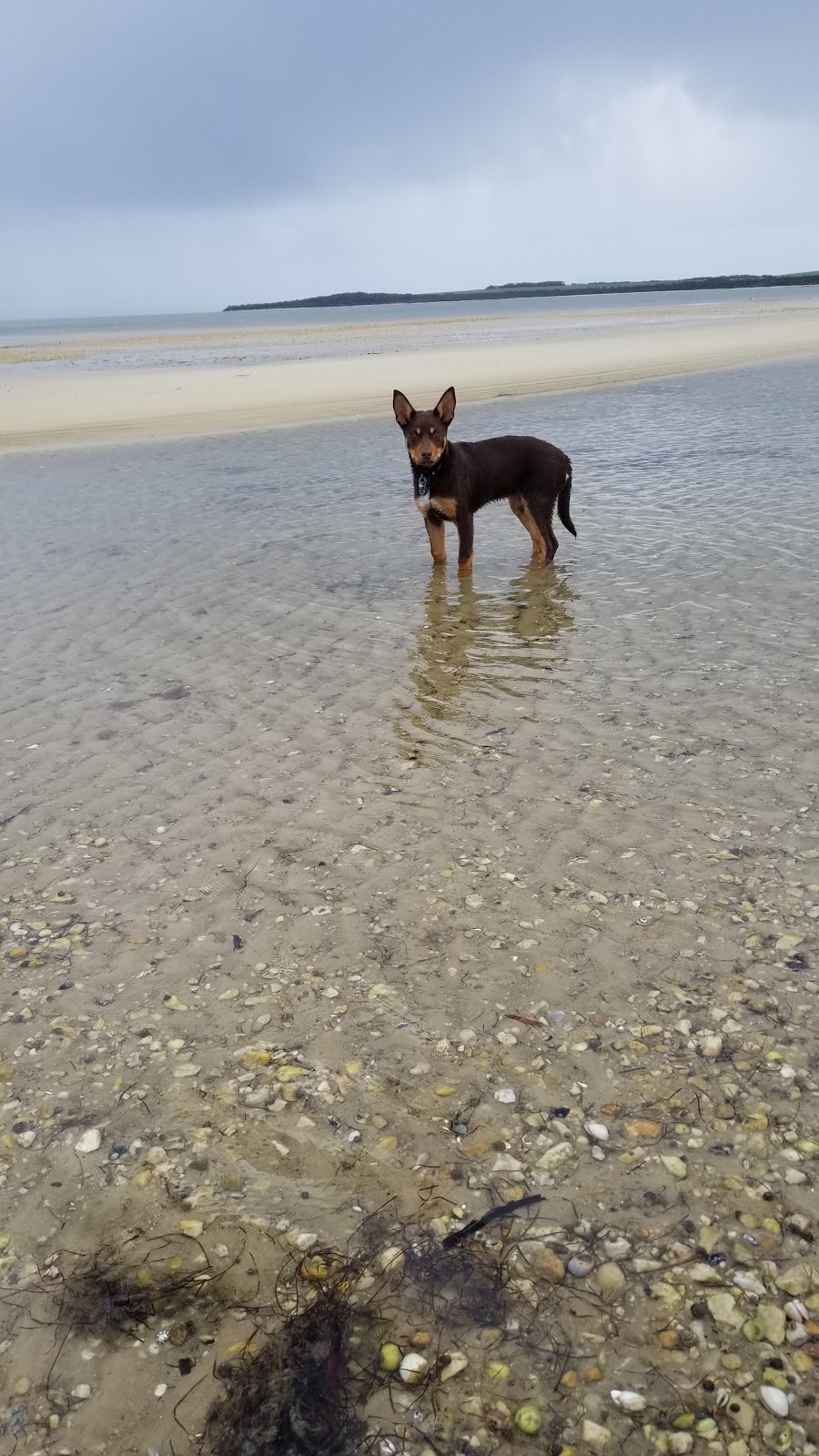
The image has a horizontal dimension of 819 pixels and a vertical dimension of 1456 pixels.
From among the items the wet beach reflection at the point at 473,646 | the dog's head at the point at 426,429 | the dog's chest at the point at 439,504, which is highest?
the dog's head at the point at 426,429

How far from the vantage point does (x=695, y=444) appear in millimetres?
14383

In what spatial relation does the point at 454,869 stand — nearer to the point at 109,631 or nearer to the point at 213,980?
the point at 213,980

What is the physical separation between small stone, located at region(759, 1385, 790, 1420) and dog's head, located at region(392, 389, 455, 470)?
6.96 m

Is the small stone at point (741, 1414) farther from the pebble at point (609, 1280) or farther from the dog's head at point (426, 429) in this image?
the dog's head at point (426, 429)

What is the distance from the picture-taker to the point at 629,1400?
6.81 ft

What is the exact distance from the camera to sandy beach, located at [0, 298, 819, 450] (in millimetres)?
20203

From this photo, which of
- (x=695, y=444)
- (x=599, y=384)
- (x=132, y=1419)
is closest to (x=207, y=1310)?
(x=132, y=1419)

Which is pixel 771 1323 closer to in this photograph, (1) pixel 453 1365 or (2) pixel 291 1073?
(1) pixel 453 1365

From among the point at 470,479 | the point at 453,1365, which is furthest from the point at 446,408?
the point at 453,1365

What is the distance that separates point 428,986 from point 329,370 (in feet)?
90.6

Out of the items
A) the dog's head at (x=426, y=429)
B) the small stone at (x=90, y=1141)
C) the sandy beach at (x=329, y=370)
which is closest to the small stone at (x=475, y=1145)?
the small stone at (x=90, y=1141)

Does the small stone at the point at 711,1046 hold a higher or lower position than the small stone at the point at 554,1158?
higher

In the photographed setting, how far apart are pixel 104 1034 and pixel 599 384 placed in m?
22.6

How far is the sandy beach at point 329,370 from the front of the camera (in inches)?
795
